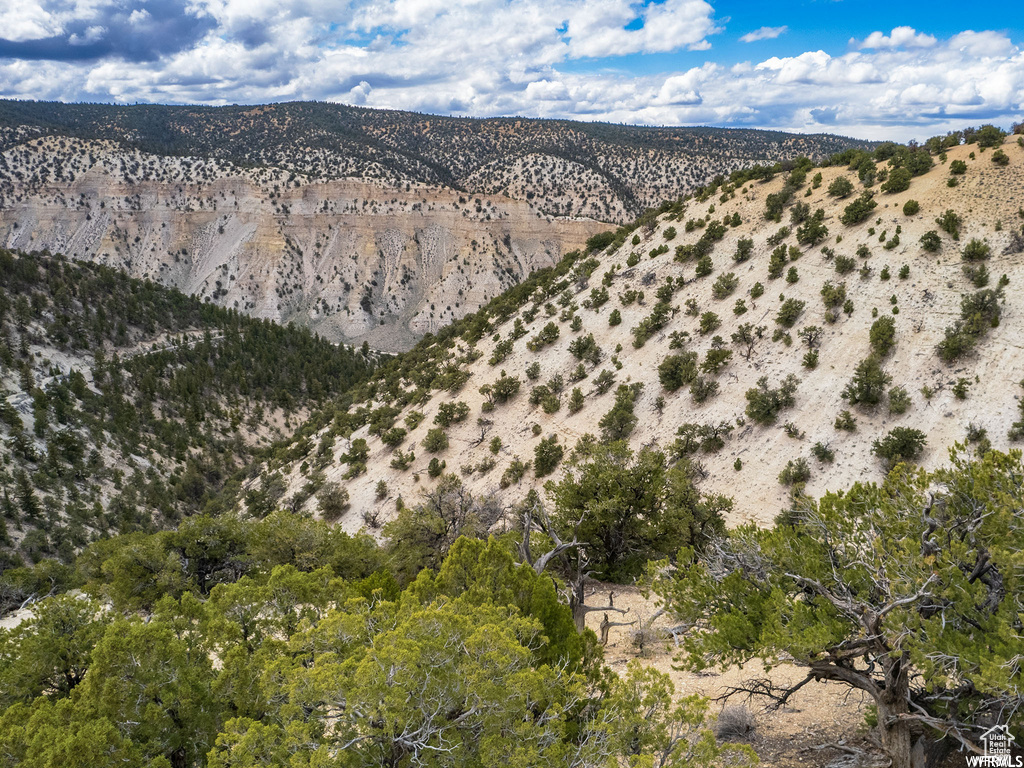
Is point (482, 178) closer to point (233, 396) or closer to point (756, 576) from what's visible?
point (233, 396)

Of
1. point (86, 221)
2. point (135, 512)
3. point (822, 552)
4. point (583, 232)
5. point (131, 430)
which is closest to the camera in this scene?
point (822, 552)

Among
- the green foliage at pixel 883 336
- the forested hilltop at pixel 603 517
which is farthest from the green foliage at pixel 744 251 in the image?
the green foliage at pixel 883 336

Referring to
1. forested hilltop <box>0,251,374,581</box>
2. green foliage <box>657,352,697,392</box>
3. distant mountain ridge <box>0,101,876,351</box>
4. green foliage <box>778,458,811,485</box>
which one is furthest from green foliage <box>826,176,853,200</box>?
distant mountain ridge <box>0,101,876,351</box>

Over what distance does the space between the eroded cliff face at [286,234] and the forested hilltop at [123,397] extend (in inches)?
1102

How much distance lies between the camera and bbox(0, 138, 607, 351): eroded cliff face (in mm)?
98438

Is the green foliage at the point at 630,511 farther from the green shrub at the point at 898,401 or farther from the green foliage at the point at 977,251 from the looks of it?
the green foliage at the point at 977,251

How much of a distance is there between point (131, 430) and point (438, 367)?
25.2 metres

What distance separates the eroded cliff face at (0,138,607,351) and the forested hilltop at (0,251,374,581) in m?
28.0

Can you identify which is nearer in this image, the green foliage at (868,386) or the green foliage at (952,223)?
the green foliage at (868,386)

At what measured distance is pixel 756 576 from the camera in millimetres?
9219

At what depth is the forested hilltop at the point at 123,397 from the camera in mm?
35719

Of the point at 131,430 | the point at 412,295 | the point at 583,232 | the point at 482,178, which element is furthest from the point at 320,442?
the point at 482,178

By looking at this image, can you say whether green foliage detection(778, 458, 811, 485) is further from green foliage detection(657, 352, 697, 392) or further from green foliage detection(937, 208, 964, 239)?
green foliage detection(937, 208, 964, 239)

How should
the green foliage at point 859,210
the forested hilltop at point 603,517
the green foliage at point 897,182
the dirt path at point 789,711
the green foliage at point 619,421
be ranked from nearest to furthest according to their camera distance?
the forested hilltop at point 603,517 < the dirt path at point 789,711 < the green foliage at point 619,421 < the green foliage at point 897,182 < the green foliage at point 859,210
